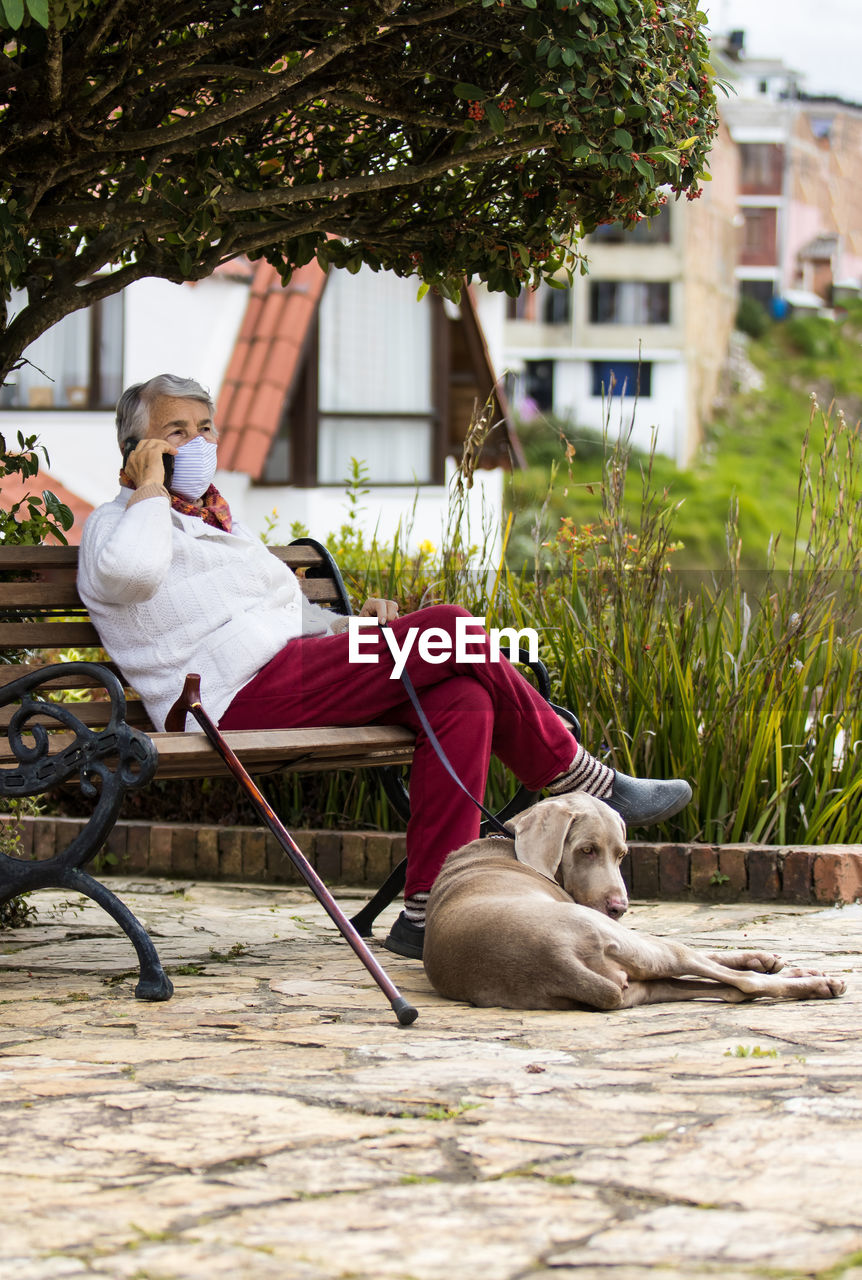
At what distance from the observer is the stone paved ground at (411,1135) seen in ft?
6.46

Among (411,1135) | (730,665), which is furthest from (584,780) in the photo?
(411,1135)

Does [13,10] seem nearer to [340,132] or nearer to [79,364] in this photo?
[340,132]

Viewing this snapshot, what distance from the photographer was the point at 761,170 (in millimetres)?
83500

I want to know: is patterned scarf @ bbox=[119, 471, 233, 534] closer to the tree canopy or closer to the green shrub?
the tree canopy

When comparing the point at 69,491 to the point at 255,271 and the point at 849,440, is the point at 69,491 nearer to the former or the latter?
the point at 255,271

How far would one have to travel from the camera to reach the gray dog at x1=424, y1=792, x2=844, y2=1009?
3355mm

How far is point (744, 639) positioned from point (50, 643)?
2.52 meters

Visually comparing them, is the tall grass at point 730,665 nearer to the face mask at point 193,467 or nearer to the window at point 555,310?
the face mask at point 193,467

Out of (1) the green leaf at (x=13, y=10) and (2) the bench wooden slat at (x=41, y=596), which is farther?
(2) the bench wooden slat at (x=41, y=596)

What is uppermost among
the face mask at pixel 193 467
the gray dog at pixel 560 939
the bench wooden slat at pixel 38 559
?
the face mask at pixel 193 467

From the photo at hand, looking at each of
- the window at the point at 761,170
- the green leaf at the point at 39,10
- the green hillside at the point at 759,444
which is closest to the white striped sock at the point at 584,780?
the green leaf at the point at 39,10

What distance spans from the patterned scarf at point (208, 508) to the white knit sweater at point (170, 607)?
79 millimetres

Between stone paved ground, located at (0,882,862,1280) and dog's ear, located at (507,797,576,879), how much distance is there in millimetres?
415

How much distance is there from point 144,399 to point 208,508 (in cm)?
34
